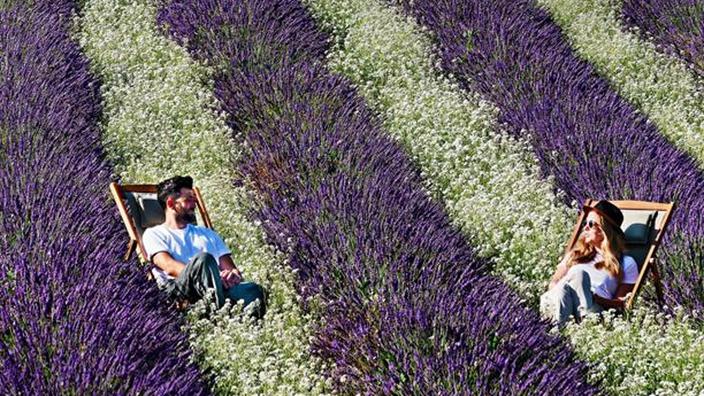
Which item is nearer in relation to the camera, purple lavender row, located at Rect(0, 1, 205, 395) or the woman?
purple lavender row, located at Rect(0, 1, 205, 395)

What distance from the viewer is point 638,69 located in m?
10.0

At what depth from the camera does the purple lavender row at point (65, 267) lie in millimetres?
4598

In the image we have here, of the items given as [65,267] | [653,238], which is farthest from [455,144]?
[65,267]

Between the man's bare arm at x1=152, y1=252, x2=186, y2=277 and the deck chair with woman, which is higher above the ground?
the deck chair with woman

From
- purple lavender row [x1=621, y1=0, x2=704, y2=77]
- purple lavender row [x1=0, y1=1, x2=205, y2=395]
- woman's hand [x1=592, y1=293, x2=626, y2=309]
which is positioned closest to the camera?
purple lavender row [x1=0, y1=1, x2=205, y2=395]

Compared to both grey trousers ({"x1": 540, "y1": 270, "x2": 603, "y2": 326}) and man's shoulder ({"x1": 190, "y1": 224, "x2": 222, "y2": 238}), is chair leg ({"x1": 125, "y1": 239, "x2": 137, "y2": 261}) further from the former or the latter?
grey trousers ({"x1": 540, "y1": 270, "x2": 603, "y2": 326})

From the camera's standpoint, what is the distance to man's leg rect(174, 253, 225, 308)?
6273 mm

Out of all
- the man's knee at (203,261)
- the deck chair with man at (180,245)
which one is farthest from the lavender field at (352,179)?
the man's knee at (203,261)

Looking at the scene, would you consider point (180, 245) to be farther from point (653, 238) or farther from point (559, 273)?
point (653, 238)

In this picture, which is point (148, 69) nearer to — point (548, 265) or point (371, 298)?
point (548, 265)

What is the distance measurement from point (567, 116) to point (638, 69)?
5.65 feet

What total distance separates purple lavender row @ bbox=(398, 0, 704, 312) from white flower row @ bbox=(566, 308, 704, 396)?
13.3 inches

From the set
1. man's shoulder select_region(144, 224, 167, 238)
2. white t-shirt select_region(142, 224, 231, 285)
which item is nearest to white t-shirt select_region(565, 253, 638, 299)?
white t-shirt select_region(142, 224, 231, 285)

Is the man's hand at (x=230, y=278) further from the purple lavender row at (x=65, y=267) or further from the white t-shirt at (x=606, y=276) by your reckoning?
the white t-shirt at (x=606, y=276)
